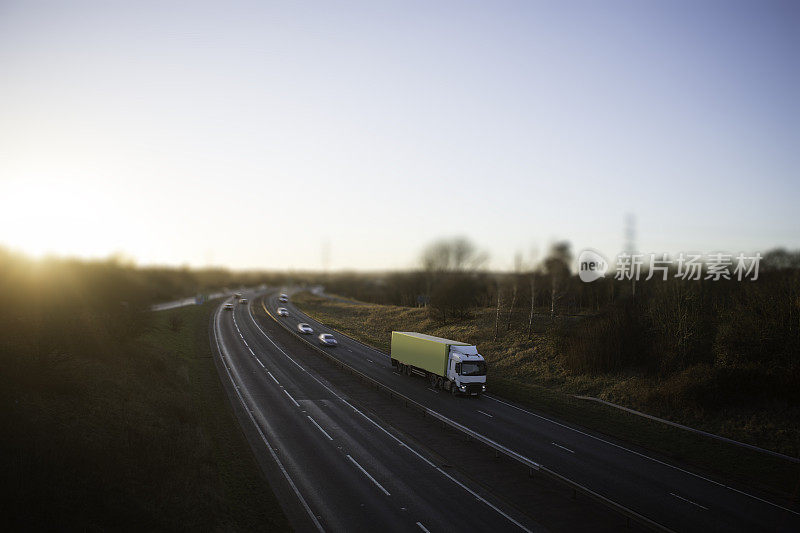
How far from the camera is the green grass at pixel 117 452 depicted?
48.9 ft

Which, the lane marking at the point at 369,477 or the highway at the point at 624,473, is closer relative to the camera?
the highway at the point at 624,473

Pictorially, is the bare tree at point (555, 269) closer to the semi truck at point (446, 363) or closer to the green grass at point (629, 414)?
the green grass at point (629, 414)

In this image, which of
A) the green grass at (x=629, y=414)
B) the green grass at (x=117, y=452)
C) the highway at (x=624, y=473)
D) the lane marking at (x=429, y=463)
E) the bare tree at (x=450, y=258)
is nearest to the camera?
the green grass at (x=117, y=452)

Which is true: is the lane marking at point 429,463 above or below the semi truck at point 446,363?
below

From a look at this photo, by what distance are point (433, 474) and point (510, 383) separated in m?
21.3

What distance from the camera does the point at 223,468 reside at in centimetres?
2012

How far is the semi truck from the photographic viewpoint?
34.5m

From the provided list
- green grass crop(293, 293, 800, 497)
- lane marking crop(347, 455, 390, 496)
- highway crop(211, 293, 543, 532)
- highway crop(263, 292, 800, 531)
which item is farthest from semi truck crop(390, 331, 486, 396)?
lane marking crop(347, 455, 390, 496)

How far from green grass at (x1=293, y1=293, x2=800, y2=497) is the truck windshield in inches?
120

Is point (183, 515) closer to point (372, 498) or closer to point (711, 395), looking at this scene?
point (372, 498)

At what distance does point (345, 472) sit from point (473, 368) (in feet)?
54.6

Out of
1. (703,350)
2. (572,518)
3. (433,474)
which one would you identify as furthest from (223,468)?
(703,350)

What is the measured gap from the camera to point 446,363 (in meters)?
35.8

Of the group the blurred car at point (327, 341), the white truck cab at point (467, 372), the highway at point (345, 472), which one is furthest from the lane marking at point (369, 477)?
the blurred car at point (327, 341)
